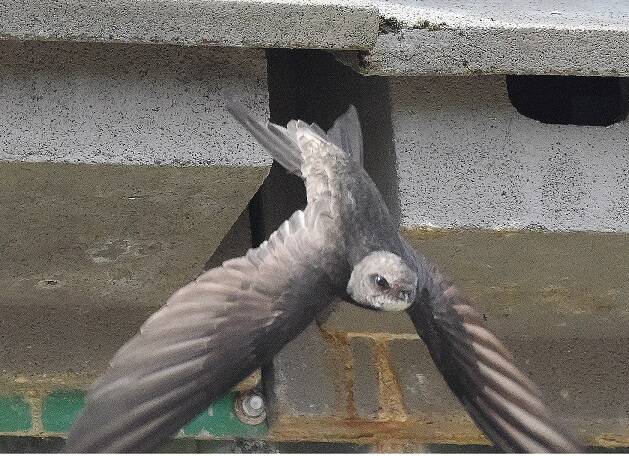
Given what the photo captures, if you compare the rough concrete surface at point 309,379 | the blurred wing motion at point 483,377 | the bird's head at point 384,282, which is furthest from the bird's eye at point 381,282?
the rough concrete surface at point 309,379

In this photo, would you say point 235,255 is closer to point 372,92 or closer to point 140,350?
point 372,92

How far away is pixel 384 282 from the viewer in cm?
167

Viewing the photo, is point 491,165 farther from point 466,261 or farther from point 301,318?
point 301,318

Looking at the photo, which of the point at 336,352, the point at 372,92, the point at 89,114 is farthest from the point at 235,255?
the point at 89,114

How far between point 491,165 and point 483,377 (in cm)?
30

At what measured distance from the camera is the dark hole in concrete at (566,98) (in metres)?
2.27

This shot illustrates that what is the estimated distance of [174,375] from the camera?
1.57 m

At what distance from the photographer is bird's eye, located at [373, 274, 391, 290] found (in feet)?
5.46

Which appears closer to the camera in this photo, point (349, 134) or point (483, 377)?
point (483, 377)

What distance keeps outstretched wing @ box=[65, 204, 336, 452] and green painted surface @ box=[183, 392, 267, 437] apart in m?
0.53

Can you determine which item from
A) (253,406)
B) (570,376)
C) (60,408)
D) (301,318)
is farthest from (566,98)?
(60,408)

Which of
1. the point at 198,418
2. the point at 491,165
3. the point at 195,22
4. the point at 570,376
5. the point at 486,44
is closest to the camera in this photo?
the point at 195,22

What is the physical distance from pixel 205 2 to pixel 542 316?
2.90ft

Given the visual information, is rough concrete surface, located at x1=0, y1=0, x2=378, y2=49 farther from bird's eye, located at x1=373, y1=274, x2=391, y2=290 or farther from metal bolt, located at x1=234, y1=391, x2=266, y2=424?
metal bolt, located at x1=234, y1=391, x2=266, y2=424
